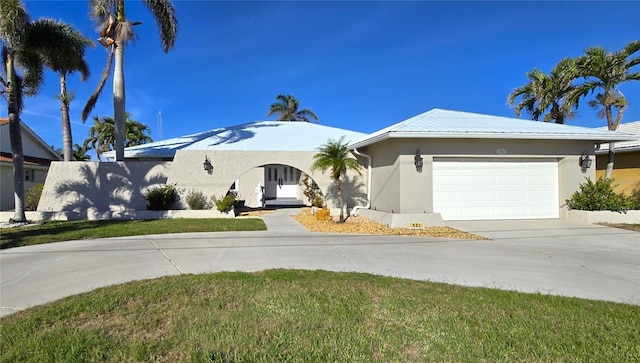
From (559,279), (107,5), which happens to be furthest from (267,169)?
(559,279)

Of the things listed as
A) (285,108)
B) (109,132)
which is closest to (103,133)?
(109,132)

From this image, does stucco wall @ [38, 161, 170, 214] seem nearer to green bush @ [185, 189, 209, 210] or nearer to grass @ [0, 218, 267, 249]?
green bush @ [185, 189, 209, 210]

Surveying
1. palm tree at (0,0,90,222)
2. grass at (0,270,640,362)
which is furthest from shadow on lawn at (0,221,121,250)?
grass at (0,270,640,362)

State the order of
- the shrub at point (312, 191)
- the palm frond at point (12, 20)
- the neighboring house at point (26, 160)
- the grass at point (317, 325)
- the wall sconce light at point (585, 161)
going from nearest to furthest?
the grass at point (317, 325), the palm frond at point (12, 20), the wall sconce light at point (585, 161), the shrub at point (312, 191), the neighboring house at point (26, 160)

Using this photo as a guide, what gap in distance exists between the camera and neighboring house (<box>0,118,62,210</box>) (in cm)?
1955

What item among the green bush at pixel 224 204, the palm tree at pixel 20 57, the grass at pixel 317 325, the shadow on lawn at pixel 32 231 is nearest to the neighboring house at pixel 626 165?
the grass at pixel 317 325

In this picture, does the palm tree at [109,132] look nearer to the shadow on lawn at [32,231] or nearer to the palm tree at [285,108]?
the palm tree at [285,108]

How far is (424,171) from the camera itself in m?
12.0

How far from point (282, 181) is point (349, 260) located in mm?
20477

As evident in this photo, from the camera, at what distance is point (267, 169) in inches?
1052

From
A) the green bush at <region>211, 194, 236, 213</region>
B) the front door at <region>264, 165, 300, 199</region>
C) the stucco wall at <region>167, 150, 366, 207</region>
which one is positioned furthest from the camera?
the front door at <region>264, 165, 300, 199</region>

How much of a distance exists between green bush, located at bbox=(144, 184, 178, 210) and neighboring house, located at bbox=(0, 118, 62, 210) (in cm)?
1147

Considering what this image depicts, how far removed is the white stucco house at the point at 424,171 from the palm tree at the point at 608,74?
2.34 m

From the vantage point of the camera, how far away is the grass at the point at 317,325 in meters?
3.15
